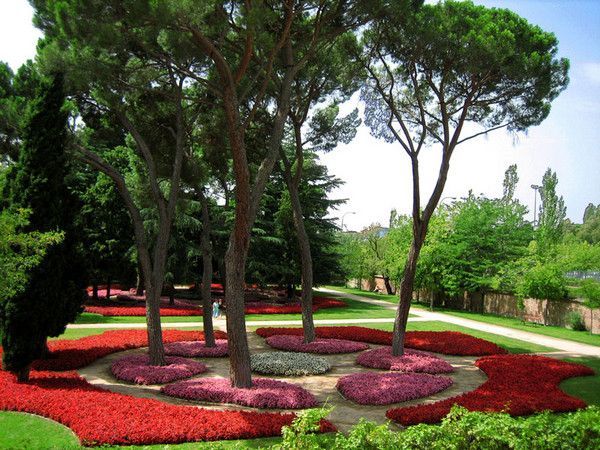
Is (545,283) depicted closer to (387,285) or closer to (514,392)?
(514,392)

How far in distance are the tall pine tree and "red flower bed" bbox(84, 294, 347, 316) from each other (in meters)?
14.6

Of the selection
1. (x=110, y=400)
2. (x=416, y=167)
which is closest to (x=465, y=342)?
(x=416, y=167)

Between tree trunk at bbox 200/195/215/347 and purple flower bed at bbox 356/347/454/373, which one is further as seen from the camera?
tree trunk at bbox 200/195/215/347

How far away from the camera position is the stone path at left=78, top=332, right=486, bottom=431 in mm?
10656

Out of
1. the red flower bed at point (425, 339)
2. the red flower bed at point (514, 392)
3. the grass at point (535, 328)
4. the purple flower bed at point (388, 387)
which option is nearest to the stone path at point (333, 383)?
the purple flower bed at point (388, 387)

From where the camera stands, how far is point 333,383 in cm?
1338

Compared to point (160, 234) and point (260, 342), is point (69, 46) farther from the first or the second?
point (260, 342)

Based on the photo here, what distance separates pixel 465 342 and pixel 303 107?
10704 millimetres

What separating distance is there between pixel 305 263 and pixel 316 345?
2.93 m

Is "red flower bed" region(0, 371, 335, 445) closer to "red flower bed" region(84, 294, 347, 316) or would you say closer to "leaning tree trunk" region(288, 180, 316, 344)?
"leaning tree trunk" region(288, 180, 316, 344)

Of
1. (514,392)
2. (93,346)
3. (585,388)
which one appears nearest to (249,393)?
(514,392)

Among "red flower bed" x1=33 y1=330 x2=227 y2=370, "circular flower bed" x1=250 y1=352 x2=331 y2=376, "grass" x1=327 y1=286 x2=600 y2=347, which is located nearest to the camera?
"red flower bed" x1=33 y1=330 x2=227 y2=370

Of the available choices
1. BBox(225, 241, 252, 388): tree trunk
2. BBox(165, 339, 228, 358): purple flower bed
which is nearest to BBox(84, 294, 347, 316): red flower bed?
BBox(165, 339, 228, 358): purple flower bed

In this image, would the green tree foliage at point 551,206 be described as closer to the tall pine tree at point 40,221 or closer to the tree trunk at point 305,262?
the tree trunk at point 305,262
